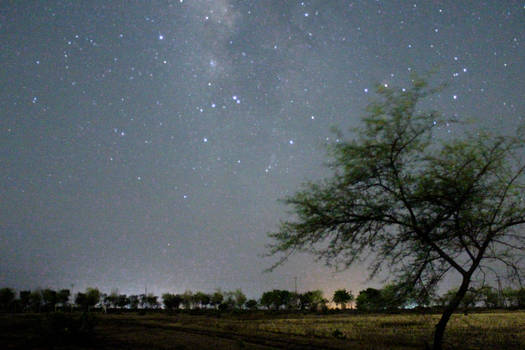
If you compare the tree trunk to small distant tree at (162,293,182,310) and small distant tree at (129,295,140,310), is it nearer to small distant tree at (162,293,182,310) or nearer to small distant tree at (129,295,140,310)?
small distant tree at (162,293,182,310)

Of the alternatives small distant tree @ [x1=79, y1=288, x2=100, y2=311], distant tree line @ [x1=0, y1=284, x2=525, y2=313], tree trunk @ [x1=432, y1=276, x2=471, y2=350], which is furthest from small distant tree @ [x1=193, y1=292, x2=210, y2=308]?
tree trunk @ [x1=432, y1=276, x2=471, y2=350]

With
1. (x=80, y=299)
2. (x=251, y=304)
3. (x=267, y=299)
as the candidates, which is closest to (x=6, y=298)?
(x=80, y=299)

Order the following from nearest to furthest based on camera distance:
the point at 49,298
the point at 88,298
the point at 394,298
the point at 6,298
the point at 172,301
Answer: the point at 394,298
the point at 6,298
the point at 49,298
the point at 88,298
the point at 172,301

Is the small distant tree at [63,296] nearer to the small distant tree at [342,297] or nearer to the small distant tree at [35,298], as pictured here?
the small distant tree at [35,298]

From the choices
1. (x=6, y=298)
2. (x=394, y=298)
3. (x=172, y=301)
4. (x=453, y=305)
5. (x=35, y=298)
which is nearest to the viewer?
(x=394, y=298)

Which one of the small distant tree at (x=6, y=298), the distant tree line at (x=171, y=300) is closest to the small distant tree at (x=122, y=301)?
the distant tree line at (x=171, y=300)

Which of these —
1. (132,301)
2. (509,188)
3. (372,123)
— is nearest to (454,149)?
(509,188)

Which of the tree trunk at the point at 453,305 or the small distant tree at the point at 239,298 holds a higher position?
the tree trunk at the point at 453,305

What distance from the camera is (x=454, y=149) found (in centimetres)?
1170

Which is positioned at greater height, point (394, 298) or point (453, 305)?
point (394, 298)

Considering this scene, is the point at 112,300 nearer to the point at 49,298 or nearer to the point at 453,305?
the point at 49,298

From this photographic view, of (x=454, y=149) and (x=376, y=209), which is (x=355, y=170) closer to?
(x=376, y=209)

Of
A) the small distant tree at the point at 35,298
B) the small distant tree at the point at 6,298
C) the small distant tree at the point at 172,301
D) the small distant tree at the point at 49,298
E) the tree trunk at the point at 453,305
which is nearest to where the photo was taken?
the tree trunk at the point at 453,305

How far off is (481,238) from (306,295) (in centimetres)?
11990
